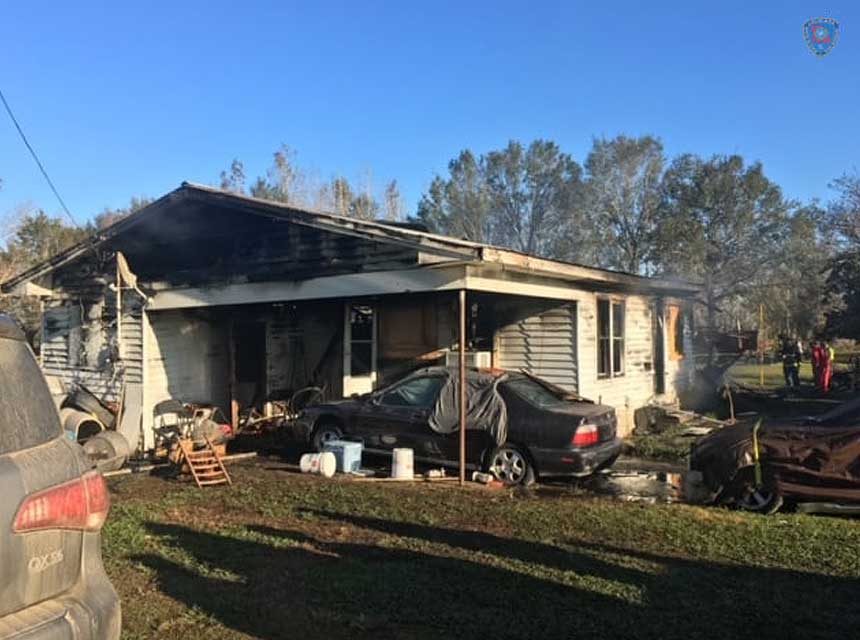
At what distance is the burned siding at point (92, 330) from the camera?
567 inches

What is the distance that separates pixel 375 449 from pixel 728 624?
6.77m

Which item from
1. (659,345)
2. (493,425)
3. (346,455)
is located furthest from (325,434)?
(659,345)

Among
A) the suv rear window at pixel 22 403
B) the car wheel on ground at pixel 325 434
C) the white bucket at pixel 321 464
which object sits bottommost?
the white bucket at pixel 321 464

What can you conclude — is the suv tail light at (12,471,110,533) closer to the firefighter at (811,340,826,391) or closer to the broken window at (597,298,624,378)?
the broken window at (597,298,624,378)

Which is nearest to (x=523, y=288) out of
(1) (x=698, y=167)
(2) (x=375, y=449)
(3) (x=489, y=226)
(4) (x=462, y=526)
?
(2) (x=375, y=449)

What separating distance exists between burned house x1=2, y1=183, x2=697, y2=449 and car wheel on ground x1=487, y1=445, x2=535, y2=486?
8.04 feet

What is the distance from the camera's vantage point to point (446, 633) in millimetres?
4418

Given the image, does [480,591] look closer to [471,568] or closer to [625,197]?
[471,568]

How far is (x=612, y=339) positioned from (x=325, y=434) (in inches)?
252

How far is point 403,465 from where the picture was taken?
9.90 metres

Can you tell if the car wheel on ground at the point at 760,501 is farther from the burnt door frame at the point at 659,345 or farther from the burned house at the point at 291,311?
the burnt door frame at the point at 659,345

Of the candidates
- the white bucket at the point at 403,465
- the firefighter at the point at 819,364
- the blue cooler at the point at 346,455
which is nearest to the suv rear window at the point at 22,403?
the white bucket at the point at 403,465

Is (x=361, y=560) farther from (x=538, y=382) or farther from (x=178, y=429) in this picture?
(x=178, y=429)

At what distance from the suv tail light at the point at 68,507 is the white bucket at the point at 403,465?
707cm
